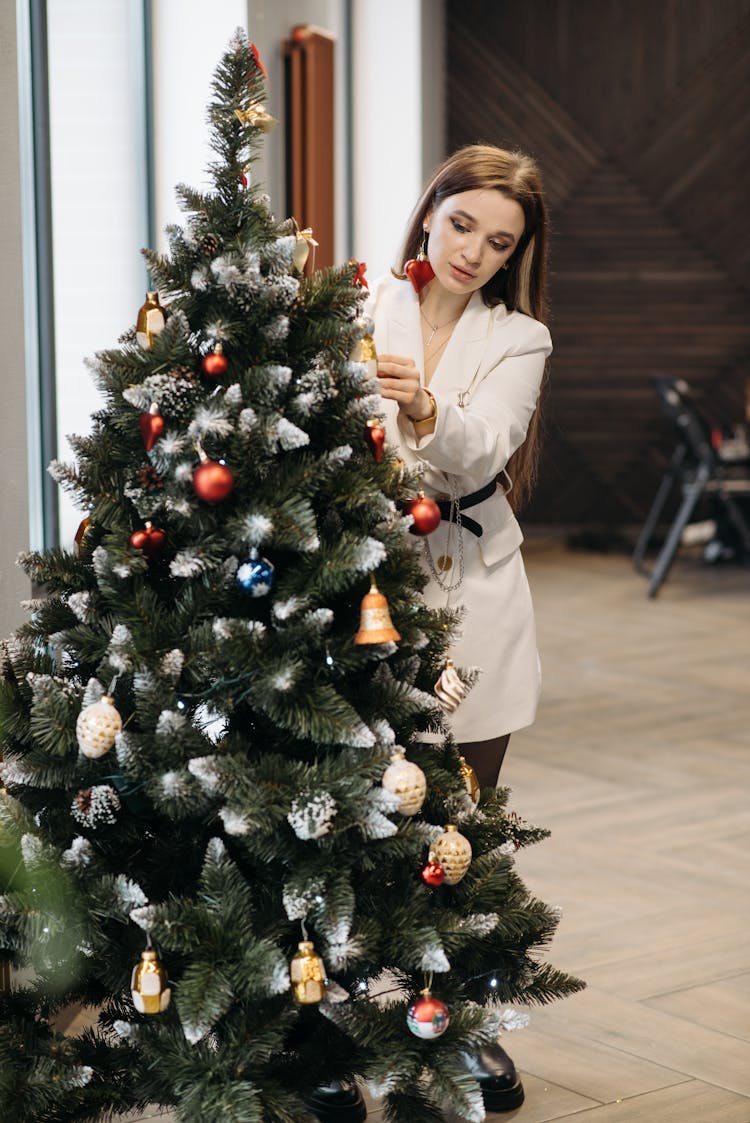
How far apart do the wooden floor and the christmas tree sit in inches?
21.2

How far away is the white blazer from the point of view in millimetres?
2227

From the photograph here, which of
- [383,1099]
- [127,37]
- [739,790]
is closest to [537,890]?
[739,790]

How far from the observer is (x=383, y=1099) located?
79.2 inches

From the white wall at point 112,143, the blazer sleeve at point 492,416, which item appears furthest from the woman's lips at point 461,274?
the white wall at point 112,143

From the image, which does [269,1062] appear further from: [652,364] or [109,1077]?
[652,364]

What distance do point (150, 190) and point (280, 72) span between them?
885mm

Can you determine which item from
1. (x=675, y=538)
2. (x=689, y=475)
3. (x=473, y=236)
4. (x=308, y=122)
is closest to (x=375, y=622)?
(x=473, y=236)

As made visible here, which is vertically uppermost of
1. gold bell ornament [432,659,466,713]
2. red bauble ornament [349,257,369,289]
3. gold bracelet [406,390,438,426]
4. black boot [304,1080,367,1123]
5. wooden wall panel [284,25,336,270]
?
wooden wall panel [284,25,336,270]

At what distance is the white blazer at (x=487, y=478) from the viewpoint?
2.23 metres

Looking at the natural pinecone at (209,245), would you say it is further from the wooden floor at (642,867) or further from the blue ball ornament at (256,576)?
the wooden floor at (642,867)

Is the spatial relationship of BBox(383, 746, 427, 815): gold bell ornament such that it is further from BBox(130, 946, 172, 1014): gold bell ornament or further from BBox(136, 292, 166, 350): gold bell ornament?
BBox(136, 292, 166, 350): gold bell ornament

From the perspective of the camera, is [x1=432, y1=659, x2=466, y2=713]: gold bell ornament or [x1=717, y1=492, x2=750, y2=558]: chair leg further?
[x1=717, y1=492, x2=750, y2=558]: chair leg

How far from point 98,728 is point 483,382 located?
2.67ft

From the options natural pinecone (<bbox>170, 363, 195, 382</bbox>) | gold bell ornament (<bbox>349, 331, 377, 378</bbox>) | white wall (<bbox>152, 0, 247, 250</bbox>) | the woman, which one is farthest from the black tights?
white wall (<bbox>152, 0, 247, 250</bbox>)
